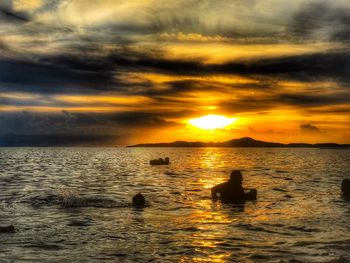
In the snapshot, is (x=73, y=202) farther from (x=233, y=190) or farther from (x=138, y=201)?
(x=233, y=190)

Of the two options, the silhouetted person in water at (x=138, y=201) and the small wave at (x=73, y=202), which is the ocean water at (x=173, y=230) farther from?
the silhouetted person in water at (x=138, y=201)

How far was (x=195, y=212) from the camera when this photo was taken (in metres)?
34.0

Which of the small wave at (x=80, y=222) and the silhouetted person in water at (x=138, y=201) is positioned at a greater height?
the silhouetted person in water at (x=138, y=201)

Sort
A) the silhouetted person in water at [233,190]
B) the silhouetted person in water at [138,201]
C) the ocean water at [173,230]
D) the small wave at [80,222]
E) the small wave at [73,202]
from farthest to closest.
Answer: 1. the silhouetted person in water at [233,190]
2. the small wave at [73,202]
3. the silhouetted person in water at [138,201]
4. the small wave at [80,222]
5. the ocean water at [173,230]

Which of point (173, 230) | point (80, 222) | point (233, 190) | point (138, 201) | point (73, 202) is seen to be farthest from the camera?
point (233, 190)

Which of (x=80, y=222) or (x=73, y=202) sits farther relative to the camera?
(x=73, y=202)

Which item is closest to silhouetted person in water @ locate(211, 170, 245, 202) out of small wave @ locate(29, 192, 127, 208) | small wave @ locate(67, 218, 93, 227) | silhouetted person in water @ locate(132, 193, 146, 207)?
silhouetted person in water @ locate(132, 193, 146, 207)

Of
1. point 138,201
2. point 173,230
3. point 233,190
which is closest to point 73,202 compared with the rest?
point 138,201

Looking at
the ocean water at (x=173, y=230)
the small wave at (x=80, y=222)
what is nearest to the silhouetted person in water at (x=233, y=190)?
the ocean water at (x=173, y=230)

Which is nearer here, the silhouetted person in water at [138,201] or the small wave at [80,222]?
the small wave at [80,222]

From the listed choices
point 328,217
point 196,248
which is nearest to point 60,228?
point 196,248

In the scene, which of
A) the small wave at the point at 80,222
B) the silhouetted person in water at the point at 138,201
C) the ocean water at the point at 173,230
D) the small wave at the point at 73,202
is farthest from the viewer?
the small wave at the point at 73,202

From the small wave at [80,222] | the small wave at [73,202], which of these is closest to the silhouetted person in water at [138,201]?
the small wave at [73,202]

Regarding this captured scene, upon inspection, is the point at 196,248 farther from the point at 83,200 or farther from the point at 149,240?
the point at 83,200
